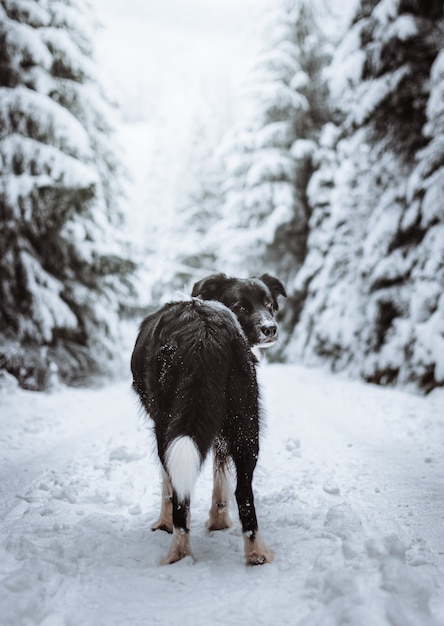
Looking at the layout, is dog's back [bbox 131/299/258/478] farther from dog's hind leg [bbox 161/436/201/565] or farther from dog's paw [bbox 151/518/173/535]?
dog's paw [bbox 151/518/173/535]

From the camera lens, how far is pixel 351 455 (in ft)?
13.2

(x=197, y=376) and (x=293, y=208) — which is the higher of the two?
(x=293, y=208)

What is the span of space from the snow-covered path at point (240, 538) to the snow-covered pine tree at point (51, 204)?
10.8 ft

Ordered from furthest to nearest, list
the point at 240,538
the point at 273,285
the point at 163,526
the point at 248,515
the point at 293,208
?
1. the point at 293,208
2. the point at 273,285
3. the point at 163,526
4. the point at 240,538
5. the point at 248,515

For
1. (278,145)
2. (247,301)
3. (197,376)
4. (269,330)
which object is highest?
(278,145)

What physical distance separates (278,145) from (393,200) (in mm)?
6356

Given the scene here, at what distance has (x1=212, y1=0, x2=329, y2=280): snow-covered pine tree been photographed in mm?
12711

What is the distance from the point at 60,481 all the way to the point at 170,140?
79.1 feet

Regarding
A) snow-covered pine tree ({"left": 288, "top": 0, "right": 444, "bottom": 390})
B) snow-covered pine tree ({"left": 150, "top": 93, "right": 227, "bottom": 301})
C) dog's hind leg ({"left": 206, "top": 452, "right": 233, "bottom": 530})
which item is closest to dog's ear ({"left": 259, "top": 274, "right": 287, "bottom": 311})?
dog's hind leg ({"left": 206, "top": 452, "right": 233, "bottom": 530})

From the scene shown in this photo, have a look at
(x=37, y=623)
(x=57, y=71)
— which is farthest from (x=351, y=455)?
(x=57, y=71)

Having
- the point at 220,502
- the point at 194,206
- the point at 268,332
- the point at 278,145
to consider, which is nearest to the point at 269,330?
the point at 268,332

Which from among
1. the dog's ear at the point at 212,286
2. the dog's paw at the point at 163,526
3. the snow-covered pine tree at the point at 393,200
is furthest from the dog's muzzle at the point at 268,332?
the snow-covered pine tree at the point at 393,200

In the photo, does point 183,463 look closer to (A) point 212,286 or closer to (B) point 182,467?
(B) point 182,467

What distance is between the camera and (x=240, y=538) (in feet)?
8.28
